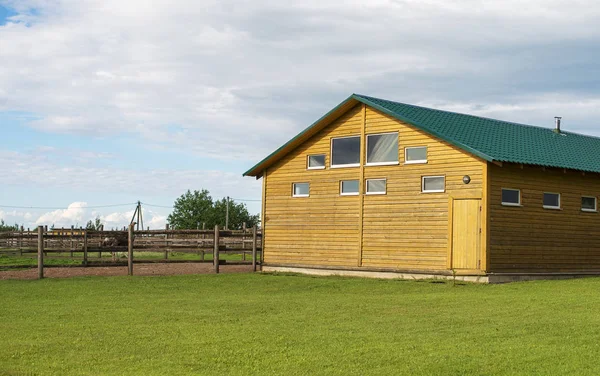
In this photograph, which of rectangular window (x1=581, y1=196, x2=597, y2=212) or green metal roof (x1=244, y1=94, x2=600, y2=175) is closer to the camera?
green metal roof (x1=244, y1=94, x2=600, y2=175)

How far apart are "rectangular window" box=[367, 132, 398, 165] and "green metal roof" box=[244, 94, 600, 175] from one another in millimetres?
847

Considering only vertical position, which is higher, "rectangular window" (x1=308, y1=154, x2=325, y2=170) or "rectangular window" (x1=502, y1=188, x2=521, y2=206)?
"rectangular window" (x1=308, y1=154, x2=325, y2=170)

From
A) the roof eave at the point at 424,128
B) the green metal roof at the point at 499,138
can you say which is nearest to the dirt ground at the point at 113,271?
the green metal roof at the point at 499,138

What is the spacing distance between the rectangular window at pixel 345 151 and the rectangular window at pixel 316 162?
0.46 meters

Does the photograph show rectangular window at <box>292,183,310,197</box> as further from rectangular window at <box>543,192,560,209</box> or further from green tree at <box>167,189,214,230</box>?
green tree at <box>167,189,214,230</box>

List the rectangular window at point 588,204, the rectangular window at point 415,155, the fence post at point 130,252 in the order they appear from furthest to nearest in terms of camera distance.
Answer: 1. the rectangular window at point 588,204
2. the fence post at point 130,252
3. the rectangular window at point 415,155

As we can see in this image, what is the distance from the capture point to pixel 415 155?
81.8ft

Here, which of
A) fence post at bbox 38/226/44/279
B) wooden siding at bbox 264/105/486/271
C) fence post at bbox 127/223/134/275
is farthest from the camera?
fence post at bbox 127/223/134/275

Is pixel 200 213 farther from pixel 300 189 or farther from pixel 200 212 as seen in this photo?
pixel 300 189

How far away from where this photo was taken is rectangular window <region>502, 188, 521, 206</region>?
2348cm

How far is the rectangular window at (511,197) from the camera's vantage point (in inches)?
925

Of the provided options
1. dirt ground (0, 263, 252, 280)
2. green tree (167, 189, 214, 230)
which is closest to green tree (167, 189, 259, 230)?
green tree (167, 189, 214, 230)

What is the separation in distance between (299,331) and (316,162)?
640 inches

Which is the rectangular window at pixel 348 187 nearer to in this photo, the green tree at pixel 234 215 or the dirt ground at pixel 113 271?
the dirt ground at pixel 113 271
